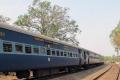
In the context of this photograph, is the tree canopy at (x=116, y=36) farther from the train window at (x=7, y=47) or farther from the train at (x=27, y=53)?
the train window at (x=7, y=47)

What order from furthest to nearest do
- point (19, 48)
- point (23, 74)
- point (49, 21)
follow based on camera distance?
point (49, 21) → point (23, 74) → point (19, 48)

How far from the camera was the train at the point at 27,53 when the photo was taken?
17.3 meters

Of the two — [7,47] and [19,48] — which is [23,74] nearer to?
[19,48]

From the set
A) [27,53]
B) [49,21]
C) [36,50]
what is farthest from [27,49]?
[49,21]

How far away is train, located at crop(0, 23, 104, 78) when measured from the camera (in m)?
17.3

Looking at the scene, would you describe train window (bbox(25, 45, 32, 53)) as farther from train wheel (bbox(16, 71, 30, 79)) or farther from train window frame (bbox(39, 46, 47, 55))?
train window frame (bbox(39, 46, 47, 55))

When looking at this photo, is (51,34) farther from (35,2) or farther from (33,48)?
(33,48)

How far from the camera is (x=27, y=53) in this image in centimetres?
2034

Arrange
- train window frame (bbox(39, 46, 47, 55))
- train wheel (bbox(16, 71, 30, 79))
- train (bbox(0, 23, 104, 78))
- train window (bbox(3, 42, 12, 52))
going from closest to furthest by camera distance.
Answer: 1. train window (bbox(3, 42, 12, 52))
2. train (bbox(0, 23, 104, 78))
3. train wheel (bbox(16, 71, 30, 79))
4. train window frame (bbox(39, 46, 47, 55))

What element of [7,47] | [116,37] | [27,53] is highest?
[116,37]

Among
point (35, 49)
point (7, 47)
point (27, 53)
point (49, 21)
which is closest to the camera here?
point (7, 47)

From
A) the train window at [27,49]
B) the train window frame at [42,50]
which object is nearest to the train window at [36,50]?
the train window frame at [42,50]

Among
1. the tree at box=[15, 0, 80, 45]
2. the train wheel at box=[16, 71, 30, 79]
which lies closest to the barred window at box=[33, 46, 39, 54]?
the train wheel at box=[16, 71, 30, 79]

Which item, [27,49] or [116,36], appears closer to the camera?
[27,49]
